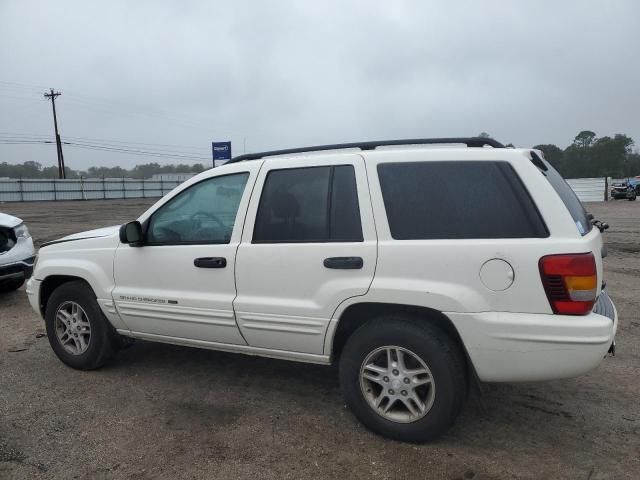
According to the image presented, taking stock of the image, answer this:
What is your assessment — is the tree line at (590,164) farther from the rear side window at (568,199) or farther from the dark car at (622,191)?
the rear side window at (568,199)

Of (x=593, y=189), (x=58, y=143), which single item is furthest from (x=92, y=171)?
(x=593, y=189)

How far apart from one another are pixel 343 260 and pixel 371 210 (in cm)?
35

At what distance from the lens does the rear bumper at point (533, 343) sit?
2.77m

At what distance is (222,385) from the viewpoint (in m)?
4.10

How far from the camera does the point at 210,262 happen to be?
3.64 m

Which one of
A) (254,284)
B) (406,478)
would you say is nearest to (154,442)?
(254,284)

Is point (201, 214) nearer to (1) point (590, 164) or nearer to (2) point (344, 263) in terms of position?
(2) point (344, 263)

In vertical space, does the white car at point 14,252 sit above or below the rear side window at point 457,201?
below

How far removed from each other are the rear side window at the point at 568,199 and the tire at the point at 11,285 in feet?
20.2

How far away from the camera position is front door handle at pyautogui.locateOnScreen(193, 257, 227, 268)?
3.60m

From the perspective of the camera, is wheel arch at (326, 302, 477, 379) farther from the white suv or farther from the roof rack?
the roof rack

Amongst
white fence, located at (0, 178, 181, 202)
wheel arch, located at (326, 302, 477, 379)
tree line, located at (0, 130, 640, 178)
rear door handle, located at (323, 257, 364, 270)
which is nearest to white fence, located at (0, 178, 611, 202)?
white fence, located at (0, 178, 181, 202)

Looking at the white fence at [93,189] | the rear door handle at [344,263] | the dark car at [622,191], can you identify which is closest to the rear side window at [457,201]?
the rear door handle at [344,263]

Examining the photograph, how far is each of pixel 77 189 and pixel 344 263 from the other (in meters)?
45.8
